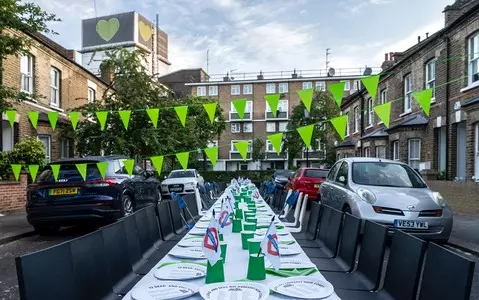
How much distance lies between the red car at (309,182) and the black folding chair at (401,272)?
1129cm

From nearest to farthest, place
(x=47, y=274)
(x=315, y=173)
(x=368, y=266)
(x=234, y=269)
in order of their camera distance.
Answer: (x=47, y=274)
(x=234, y=269)
(x=368, y=266)
(x=315, y=173)

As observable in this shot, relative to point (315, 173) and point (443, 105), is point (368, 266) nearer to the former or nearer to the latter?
point (315, 173)

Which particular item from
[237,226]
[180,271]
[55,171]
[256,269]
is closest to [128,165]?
[55,171]

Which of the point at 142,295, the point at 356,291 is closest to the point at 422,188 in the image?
the point at 356,291

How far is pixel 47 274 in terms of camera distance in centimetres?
239

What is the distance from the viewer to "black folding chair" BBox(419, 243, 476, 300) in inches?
85.6

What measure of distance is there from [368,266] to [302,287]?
52.5 inches

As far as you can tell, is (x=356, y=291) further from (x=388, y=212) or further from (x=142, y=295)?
(x=388, y=212)

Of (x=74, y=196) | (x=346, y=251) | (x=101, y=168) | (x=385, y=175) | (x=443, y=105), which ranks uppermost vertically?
(x=443, y=105)

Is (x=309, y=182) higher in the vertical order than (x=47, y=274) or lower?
lower

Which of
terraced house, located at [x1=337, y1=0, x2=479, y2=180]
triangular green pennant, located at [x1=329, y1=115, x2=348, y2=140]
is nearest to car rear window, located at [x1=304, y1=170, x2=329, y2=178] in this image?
terraced house, located at [x1=337, y1=0, x2=479, y2=180]

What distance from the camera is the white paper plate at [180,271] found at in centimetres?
283

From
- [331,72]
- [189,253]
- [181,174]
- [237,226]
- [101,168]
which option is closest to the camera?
[189,253]

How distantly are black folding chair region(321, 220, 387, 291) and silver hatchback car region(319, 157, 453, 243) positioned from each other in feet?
10.7
